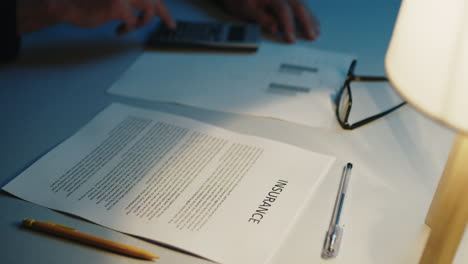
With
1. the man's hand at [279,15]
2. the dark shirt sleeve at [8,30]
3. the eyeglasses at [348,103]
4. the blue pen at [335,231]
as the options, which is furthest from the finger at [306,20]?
the dark shirt sleeve at [8,30]

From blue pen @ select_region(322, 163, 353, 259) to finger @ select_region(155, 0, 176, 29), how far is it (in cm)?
54

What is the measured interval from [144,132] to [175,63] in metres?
0.24

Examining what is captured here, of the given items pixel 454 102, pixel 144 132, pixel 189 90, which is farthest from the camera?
pixel 189 90

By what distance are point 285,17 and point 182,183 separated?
0.51m

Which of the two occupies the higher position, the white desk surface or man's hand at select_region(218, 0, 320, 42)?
man's hand at select_region(218, 0, 320, 42)

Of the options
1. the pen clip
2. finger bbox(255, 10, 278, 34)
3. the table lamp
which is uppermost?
the table lamp

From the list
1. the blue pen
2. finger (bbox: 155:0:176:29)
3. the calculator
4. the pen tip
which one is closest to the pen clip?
the blue pen

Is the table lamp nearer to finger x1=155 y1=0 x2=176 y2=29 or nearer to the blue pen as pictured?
the blue pen

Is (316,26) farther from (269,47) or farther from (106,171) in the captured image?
(106,171)

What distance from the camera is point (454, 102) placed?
12.3 inches

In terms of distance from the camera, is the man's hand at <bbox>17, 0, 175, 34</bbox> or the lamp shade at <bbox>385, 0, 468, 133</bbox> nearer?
the lamp shade at <bbox>385, 0, 468, 133</bbox>

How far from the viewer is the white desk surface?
0.50m

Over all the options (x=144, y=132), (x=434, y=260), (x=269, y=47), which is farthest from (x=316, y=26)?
(x=434, y=260)

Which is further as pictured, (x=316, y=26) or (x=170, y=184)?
(x=316, y=26)
